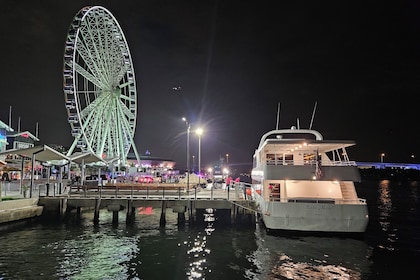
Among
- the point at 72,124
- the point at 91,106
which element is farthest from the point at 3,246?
the point at 91,106

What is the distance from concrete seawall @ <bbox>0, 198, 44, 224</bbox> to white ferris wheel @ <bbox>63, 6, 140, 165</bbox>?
19.5 m

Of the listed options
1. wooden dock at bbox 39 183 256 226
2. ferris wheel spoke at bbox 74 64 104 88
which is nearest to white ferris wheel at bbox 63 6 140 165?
ferris wheel spoke at bbox 74 64 104 88

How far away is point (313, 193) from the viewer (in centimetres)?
2600

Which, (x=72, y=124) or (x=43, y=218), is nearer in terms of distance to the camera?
(x=43, y=218)

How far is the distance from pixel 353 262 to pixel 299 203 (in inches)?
213

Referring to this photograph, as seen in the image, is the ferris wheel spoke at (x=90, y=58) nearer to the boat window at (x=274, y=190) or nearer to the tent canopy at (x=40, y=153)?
the tent canopy at (x=40, y=153)

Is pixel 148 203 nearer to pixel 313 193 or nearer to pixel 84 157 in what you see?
pixel 313 193

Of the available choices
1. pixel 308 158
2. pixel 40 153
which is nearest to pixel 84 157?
pixel 40 153

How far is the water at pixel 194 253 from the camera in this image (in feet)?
54.6

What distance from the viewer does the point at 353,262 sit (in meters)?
18.5

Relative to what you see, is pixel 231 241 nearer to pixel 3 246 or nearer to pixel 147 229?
pixel 147 229

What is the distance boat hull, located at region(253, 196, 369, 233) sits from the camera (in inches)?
893

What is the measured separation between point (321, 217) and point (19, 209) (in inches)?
946

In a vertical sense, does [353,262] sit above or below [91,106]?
below
